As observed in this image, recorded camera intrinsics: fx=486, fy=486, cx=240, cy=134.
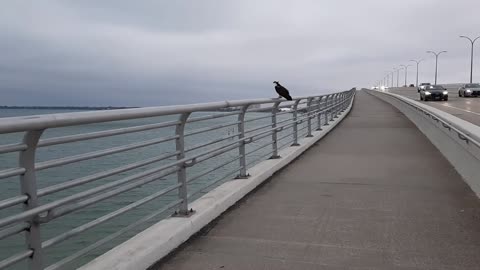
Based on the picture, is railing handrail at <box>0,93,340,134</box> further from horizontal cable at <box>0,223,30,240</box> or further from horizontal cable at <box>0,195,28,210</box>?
horizontal cable at <box>0,223,30,240</box>

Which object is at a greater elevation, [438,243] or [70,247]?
[438,243]

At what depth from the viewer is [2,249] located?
26.7 ft

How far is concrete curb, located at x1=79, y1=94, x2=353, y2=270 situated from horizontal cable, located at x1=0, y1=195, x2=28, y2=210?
84 cm

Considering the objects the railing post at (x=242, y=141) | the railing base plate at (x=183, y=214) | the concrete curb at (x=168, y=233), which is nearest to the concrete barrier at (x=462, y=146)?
the concrete curb at (x=168, y=233)

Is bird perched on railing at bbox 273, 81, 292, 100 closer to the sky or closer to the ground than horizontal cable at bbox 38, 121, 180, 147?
closer to the sky

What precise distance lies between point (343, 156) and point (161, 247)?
23.3ft

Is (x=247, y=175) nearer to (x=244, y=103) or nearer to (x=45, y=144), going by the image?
(x=244, y=103)

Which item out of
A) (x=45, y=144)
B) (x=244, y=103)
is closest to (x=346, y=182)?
(x=244, y=103)

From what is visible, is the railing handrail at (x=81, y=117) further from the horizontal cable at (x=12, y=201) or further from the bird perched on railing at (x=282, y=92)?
the bird perched on railing at (x=282, y=92)

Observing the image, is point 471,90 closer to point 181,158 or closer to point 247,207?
point 247,207

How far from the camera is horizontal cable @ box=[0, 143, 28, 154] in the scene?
2689 mm

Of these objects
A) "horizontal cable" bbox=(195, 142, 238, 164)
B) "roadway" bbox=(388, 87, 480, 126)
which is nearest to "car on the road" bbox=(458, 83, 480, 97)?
"roadway" bbox=(388, 87, 480, 126)

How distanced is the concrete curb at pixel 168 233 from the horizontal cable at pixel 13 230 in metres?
0.73

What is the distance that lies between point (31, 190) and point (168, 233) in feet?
5.52
